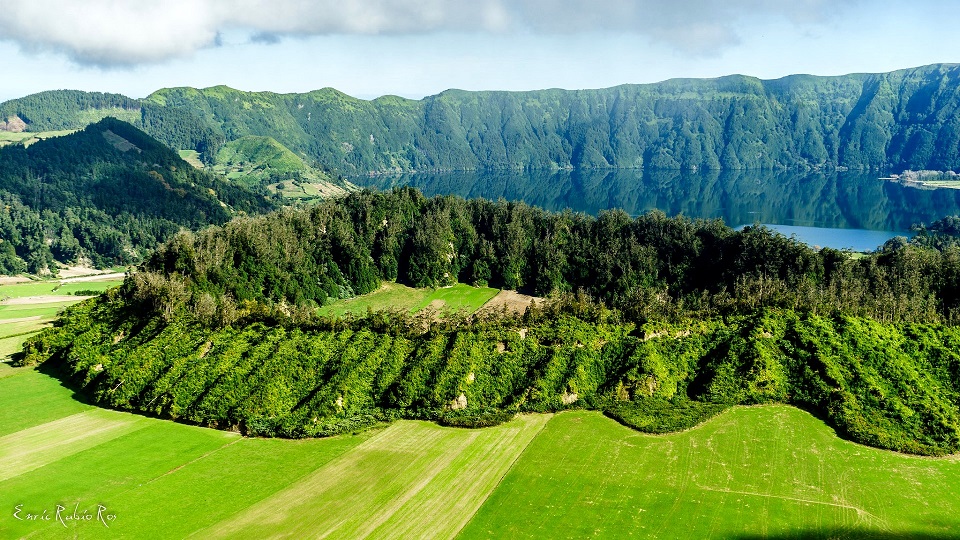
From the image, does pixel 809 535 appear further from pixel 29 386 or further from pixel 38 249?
pixel 38 249

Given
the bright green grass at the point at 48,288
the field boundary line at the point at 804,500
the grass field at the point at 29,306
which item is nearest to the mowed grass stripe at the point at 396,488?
the field boundary line at the point at 804,500

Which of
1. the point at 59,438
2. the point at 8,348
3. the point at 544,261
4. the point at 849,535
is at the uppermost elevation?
the point at 544,261

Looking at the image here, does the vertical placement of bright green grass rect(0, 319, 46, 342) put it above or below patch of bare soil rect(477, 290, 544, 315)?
above

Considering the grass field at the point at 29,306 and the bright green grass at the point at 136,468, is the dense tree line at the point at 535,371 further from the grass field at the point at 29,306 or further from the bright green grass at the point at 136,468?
the grass field at the point at 29,306

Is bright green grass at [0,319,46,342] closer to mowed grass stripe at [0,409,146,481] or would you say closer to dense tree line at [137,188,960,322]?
dense tree line at [137,188,960,322]

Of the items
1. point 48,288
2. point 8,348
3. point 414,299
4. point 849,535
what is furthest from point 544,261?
point 48,288

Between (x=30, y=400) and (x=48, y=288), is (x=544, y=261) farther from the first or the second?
(x=48, y=288)
